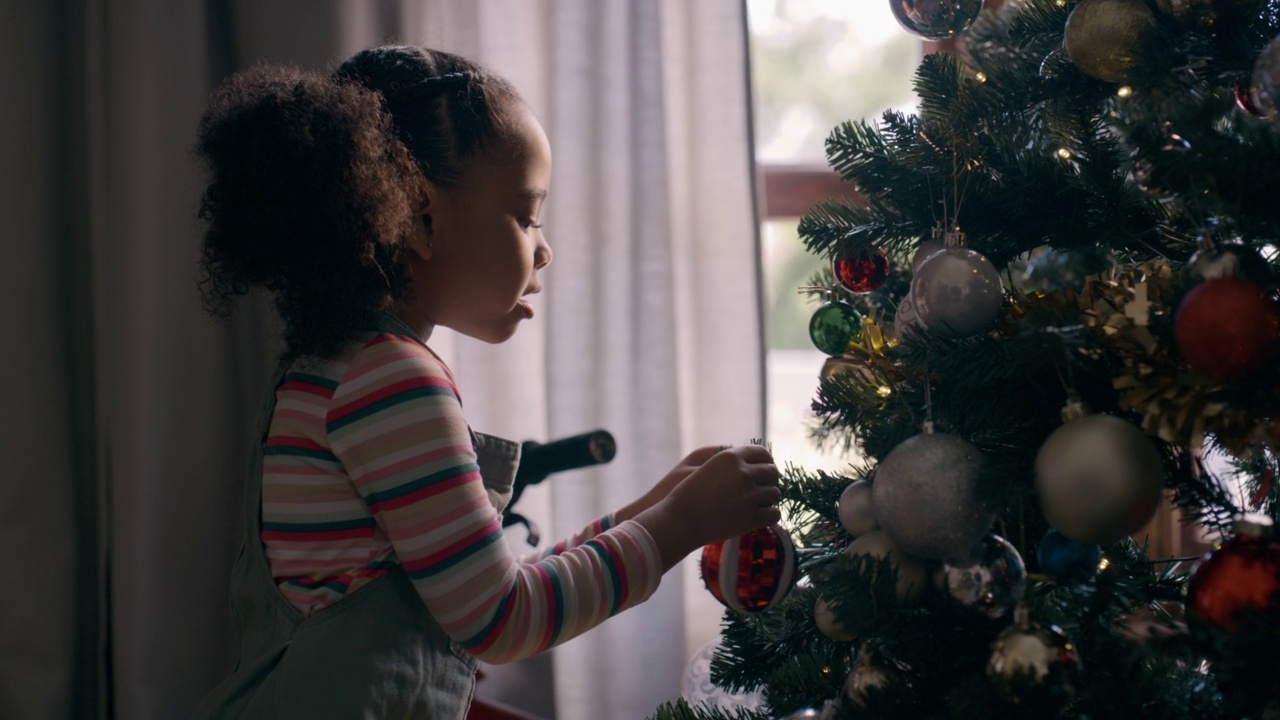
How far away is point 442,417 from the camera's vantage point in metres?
0.71

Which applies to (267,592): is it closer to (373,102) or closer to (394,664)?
(394,664)

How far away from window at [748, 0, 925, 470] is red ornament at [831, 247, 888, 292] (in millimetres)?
783

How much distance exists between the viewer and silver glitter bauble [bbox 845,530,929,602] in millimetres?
573

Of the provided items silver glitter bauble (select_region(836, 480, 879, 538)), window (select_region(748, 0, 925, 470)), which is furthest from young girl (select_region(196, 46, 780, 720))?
window (select_region(748, 0, 925, 470))

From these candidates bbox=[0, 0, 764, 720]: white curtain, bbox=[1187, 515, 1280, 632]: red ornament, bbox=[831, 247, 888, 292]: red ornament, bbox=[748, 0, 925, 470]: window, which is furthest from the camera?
bbox=[748, 0, 925, 470]: window

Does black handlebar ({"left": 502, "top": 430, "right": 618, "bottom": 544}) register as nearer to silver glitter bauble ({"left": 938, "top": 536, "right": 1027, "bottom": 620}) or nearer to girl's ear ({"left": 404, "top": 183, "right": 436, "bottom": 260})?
girl's ear ({"left": 404, "top": 183, "right": 436, "bottom": 260})

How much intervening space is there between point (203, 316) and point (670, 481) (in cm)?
88

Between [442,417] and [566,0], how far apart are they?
0.90 m

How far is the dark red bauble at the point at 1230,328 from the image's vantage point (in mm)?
452

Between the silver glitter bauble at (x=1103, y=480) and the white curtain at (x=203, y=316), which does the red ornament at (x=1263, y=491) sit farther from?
the white curtain at (x=203, y=316)

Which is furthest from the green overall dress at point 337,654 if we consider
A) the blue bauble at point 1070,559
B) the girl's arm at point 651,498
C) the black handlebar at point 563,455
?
the blue bauble at point 1070,559

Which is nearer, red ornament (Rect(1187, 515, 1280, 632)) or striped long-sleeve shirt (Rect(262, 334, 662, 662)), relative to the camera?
red ornament (Rect(1187, 515, 1280, 632))

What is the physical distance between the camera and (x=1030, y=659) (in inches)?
18.8

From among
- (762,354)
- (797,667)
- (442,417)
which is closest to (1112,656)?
(797,667)
